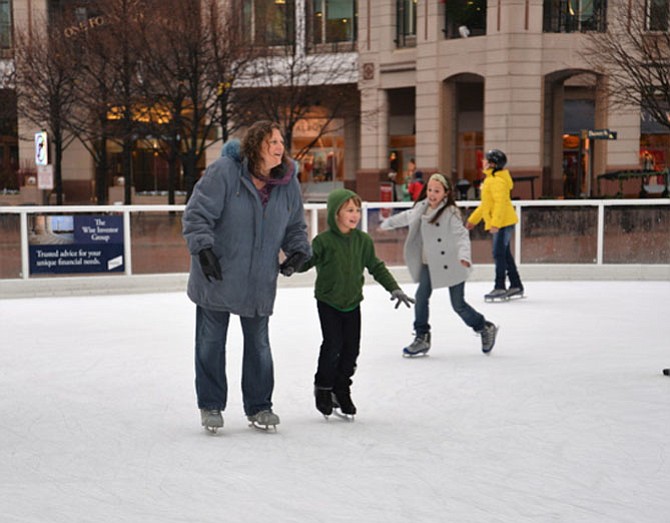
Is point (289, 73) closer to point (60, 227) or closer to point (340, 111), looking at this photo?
point (340, 111)

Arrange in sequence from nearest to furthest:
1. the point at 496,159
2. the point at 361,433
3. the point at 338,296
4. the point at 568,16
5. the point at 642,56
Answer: the point at 361,433
the point at 338,296
the point at 496,159
the point at 642,56
the point at 568,16

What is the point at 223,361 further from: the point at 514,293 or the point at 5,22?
the point at 5,22

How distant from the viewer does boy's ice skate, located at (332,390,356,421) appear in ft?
18.8

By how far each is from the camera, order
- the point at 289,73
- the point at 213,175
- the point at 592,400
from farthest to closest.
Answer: the point at 289,73 < the point at 592,400 < the point at 213,175

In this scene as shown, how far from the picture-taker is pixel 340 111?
38.1 meters

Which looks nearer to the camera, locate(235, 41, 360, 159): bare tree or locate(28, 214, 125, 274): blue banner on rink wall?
locate(28, 214, 125, 274): blue banner on rink wall

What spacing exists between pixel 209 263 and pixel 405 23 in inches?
1196

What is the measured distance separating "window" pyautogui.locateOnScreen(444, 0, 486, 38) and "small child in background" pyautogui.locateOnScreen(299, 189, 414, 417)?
26728 mm

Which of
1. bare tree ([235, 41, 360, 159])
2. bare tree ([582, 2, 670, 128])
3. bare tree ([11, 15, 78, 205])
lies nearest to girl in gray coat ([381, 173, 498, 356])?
bare tree ([582, 2, 670, 128])

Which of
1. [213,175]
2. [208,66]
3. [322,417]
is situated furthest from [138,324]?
[208,66]

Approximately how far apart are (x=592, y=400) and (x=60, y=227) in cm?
847

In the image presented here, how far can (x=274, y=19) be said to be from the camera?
34188 millimetres

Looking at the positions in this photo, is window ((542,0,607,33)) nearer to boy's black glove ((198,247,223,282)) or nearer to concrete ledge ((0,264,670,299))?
→ concrete ledge ((0,264,670,299))

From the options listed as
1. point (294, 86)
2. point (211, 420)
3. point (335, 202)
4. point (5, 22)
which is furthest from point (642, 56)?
point (5, 22)
